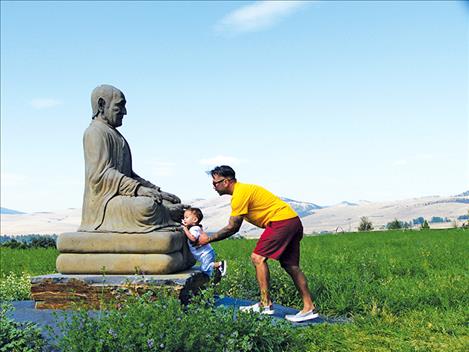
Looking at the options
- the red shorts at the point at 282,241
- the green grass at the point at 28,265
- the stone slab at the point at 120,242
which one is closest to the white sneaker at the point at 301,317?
the red shorts at the point at 282,241

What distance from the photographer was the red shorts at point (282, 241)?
6648 millimetres

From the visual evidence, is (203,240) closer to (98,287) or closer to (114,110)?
(98,287)

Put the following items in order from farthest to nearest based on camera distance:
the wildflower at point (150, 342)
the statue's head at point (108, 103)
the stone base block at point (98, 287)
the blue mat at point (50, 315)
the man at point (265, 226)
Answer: the statue's head at point (108, 103) → the man at point (265, 226) → the stone base block at point (98, 287) → the blue mat at point (50, 315) → the wildflower at point (150, 342)

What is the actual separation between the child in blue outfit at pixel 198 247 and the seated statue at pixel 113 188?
0.48ft

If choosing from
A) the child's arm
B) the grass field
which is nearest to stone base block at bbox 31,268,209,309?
the child's arm

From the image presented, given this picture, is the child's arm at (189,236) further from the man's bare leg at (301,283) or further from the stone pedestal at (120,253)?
the man's bare leg at (301,283)

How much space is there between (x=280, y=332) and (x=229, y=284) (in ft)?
11.1

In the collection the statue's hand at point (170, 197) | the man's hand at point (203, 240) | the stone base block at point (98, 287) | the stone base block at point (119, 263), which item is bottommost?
the stone base block at point (98, 287)

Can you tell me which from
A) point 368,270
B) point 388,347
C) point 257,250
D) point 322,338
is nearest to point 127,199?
point 257,250

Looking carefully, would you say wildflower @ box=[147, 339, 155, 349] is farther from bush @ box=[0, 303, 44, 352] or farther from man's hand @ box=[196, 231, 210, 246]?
man's hand @ box=[196, 231, 210, 246]

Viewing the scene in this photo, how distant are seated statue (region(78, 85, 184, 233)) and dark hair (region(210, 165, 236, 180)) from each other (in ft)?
2.65

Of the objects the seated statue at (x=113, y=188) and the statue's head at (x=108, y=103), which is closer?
the seated statue at (x=113, y=188)

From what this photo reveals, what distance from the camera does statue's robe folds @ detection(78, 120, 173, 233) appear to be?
6891mm

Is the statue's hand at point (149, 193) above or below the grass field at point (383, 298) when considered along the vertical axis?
above
